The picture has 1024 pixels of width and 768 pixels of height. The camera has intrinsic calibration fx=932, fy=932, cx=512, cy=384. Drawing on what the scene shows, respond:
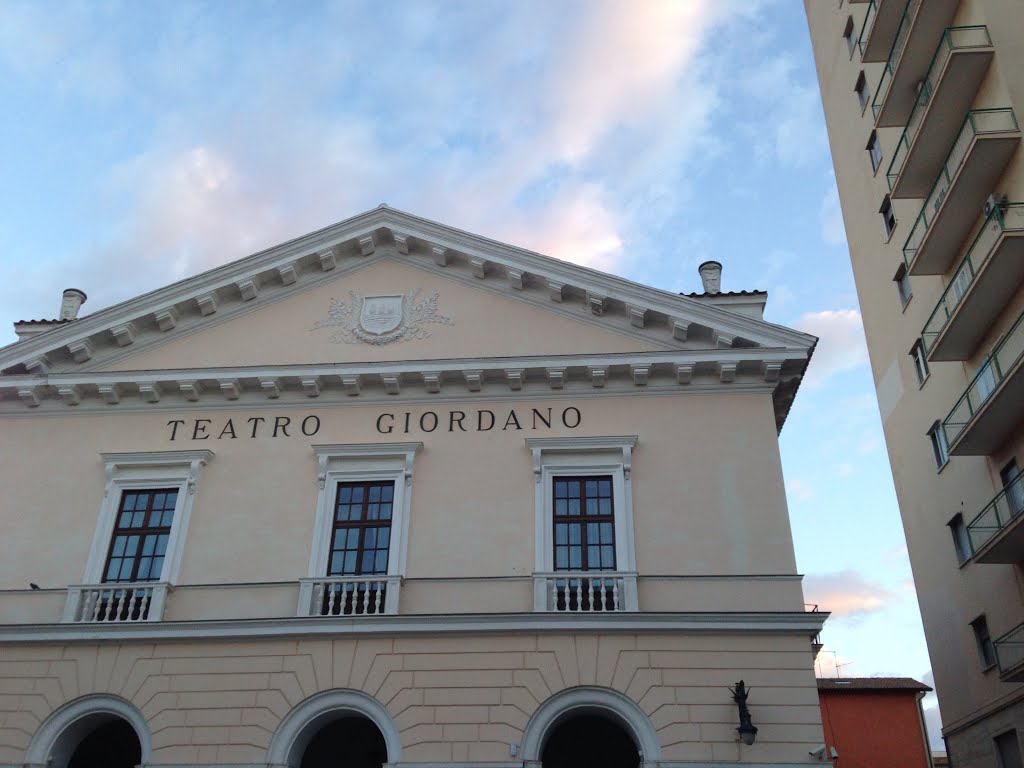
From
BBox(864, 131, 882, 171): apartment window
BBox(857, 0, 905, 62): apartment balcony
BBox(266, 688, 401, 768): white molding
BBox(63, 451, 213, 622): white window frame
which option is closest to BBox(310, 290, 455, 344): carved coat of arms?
BBox(63, 451, 213, 622): white window frame

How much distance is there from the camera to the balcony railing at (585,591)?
15.3m

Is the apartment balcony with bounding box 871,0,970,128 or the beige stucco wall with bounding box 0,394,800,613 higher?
the apartment balcony with bounding box 871,0,970,128

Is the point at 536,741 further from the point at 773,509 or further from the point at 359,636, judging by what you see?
the point at 773,509

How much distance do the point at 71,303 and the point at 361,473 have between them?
8.31 meters

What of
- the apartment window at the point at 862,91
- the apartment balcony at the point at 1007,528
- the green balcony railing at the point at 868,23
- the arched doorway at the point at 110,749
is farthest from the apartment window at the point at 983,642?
the arched doorway at the point at 110,749

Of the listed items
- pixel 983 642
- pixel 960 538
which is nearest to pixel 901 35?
pixel 960 538

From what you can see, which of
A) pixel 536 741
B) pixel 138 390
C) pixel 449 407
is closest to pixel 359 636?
pixel 536 741

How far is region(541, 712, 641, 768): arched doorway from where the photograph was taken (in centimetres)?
1713

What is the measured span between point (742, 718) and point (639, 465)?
184 inches

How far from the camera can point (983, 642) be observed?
1936 cm

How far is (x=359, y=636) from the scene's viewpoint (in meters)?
15.4

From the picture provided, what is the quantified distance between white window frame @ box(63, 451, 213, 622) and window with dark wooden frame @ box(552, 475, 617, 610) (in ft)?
22.2

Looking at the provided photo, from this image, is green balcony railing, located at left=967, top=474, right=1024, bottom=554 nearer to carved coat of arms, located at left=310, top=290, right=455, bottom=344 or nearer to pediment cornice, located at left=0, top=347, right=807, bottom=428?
pediment cornice, located at left=0, top=347, right=807, bottom=428

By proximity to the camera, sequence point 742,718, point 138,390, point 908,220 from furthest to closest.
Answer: point 908,220 < point 138,390 < point 742,718
